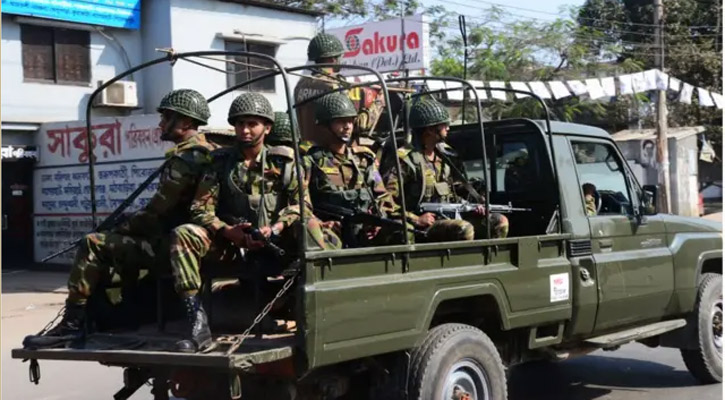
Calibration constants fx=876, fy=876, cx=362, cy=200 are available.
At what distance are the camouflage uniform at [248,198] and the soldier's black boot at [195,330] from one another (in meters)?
0.23

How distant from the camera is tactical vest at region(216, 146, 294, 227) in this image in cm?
451

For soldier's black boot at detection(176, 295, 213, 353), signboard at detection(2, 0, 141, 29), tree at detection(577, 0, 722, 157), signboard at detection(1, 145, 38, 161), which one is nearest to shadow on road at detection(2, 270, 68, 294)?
signboard at detection(1, 145, 38, 161)

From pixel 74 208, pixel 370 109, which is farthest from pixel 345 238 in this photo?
pixel 74 208

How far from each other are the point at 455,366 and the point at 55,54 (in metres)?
13.9

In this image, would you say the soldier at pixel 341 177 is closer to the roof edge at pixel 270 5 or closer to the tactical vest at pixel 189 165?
the tactical vest at pixel 189 165

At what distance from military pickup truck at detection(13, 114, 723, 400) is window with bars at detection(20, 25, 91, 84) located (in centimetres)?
1211

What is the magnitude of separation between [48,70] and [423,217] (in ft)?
42.9

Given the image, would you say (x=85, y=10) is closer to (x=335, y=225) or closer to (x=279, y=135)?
(x=279, y=135)

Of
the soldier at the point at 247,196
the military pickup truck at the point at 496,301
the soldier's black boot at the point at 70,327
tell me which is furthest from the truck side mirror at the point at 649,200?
the soldier's black boot at the point at 70,327

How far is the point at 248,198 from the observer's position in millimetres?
4543

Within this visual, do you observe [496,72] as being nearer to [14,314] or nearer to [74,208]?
[74,208]

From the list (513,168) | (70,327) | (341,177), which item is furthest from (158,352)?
(513,168)

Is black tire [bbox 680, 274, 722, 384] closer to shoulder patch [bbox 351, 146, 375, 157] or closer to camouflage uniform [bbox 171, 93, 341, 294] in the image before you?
shoulder patch [bbox 351, 146, 375, 157]

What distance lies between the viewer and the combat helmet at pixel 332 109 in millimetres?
4934
